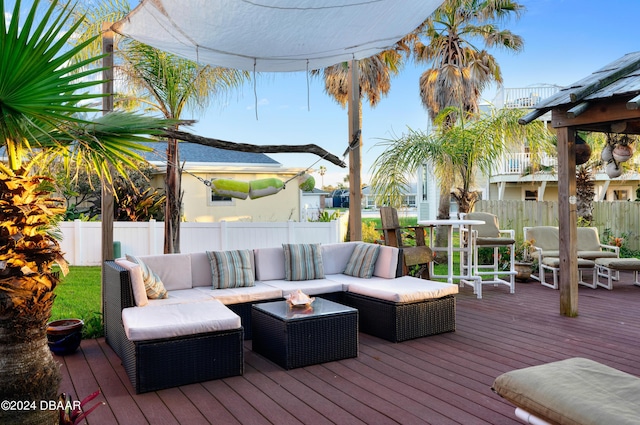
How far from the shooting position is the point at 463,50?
13.2 m

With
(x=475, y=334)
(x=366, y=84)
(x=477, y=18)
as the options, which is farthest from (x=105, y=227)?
(x=477, y=18)

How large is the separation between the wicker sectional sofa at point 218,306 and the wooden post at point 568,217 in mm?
1529

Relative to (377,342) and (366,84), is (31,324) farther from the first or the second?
(366,84)

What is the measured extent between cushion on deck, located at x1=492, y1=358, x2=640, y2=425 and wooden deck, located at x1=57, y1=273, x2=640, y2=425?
62cm

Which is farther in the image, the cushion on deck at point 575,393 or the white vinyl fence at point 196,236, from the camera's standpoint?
the white vinyl fence at point 196,236

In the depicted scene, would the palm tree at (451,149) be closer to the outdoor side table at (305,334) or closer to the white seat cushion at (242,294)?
the white seat cushion at (242,294)

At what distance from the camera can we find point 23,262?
2.25 meters

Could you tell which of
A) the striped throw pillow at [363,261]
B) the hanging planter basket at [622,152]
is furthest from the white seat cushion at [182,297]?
the hanging planter basket at [622,152]

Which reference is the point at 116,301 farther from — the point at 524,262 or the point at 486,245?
the point at 524,262

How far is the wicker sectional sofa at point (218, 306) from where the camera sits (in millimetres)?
3828

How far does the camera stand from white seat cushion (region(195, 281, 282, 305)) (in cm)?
500

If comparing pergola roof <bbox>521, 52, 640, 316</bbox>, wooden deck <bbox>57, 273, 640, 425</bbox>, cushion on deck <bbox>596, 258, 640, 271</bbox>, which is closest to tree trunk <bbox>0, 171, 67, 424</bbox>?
wooden deck <bbox>57, 273, 640, 425</bbox>

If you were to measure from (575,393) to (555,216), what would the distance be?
36.0 ft

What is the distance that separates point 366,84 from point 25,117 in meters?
11.8
